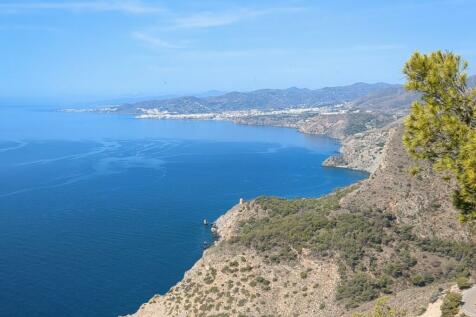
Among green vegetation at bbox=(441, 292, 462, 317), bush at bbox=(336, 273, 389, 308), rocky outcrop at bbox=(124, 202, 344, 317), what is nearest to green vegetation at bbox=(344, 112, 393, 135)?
rocky outcrop at bbox=(124, 202, 344, 317)

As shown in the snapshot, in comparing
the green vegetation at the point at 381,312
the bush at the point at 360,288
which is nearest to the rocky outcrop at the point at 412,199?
the bush at the point at 360,288

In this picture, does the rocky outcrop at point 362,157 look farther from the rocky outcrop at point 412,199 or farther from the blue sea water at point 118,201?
the rocky outcrop at point 412,199

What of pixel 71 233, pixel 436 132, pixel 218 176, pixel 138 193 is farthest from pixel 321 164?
pixel 436 132

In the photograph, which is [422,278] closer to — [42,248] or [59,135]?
[42,248]

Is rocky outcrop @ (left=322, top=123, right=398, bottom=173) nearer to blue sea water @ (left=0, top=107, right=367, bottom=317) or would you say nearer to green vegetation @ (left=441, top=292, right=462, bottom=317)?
blue sea water @ (left=0, top=107, right=367, bottom=317)

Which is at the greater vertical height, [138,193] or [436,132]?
[436,132]

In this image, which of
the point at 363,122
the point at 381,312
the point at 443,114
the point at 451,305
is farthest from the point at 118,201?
the point at 363,122

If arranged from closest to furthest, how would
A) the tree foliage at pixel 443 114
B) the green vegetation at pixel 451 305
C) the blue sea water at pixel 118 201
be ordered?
the tree foliage at pixel 443 114, the green vegetation at pixel 451 305, the blue sea water at pixel 118 201
